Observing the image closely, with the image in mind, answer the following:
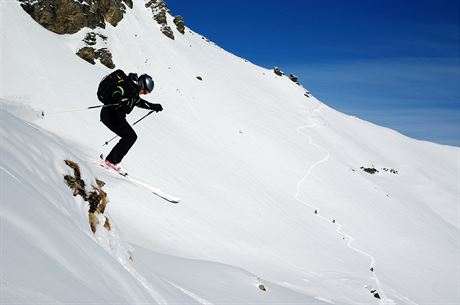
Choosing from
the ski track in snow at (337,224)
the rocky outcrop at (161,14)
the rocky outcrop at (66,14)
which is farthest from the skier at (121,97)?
the rocky outcrop at (161,14)

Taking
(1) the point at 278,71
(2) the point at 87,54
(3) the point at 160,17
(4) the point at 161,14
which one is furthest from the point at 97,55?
(1) the point at 278,71

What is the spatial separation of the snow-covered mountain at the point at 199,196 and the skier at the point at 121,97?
121 cm

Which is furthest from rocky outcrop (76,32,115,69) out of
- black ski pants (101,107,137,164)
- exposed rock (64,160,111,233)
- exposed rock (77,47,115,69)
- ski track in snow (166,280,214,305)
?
ski track in snow (166,280,214,305)

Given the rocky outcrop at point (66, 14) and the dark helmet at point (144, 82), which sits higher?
the rocky outcrop at point (66, 14)

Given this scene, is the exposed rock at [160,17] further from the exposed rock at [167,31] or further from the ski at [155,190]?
the ski at [155,190]

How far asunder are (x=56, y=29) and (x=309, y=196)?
18731 mm

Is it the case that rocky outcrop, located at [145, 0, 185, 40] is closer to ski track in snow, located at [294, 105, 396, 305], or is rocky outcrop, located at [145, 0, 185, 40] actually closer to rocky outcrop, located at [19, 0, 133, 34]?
rocky outcrop, located at [19, 0, 133, 34]

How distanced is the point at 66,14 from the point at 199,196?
50.8 feet

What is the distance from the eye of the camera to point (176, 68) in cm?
3625

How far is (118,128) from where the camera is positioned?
9.12 metres

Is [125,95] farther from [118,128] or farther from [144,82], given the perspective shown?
[118,128]

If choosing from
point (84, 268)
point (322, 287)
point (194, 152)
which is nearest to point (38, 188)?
point (84, 268)

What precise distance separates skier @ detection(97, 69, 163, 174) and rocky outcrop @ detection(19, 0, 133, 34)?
763 inches

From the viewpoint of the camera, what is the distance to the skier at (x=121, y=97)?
8.48m
